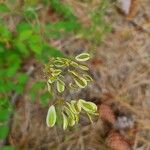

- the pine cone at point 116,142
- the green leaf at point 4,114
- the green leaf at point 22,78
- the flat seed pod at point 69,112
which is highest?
the flat seed pod at point 69,112

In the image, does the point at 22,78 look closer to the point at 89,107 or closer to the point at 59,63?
the point at 59,63

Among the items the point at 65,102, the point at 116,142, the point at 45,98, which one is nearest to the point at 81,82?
the point at 65,102

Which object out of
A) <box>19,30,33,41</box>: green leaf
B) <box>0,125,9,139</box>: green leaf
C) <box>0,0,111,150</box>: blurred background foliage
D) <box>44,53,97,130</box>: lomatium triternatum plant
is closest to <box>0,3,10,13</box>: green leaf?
<box>0,0,111,150</box>: blurred background foliage

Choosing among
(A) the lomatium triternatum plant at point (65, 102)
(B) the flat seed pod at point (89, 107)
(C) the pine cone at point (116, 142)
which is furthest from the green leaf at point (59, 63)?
(C) the pine cone at point (116, 142)

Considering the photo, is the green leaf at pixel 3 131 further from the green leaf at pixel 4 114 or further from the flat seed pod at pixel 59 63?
Answer: the flat seed pod at pixel 59 63

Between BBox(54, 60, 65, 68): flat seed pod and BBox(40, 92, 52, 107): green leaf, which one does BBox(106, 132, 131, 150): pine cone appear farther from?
BBox(54, 60, 65, 68): flat seed pod

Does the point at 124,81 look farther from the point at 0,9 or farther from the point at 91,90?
the point at 0,9
